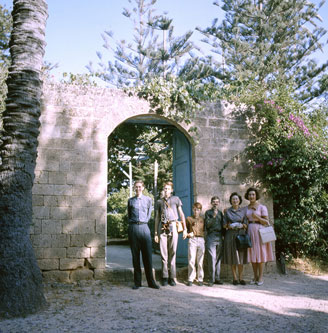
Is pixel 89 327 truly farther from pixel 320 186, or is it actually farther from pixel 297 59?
pixel 297 59

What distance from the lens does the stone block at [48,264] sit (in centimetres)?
573

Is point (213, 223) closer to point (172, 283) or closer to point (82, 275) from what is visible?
point (172, 283)

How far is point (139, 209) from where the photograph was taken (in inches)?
217

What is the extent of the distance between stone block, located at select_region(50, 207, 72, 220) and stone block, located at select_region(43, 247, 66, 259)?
19.0 inches

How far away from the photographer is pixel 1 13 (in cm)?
1623

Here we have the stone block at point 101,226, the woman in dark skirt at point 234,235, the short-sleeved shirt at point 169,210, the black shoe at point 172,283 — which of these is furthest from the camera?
the stone block at point 101,226

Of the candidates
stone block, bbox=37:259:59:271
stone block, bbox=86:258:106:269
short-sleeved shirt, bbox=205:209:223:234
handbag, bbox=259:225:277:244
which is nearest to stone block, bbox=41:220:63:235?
stone block, bbox=37:259:59:271

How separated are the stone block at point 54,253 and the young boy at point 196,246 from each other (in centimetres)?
201

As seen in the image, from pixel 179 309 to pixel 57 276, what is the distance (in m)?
2.32

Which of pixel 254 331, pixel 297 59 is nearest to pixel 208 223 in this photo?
pixel 254 331

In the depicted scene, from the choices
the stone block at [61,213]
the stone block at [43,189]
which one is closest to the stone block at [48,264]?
the stone block at [61,213]

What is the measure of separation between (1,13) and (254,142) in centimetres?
1410

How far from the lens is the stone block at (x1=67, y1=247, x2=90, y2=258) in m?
5.87

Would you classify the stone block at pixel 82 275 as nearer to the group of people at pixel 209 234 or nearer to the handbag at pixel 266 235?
the group of people at pixel 209 234
